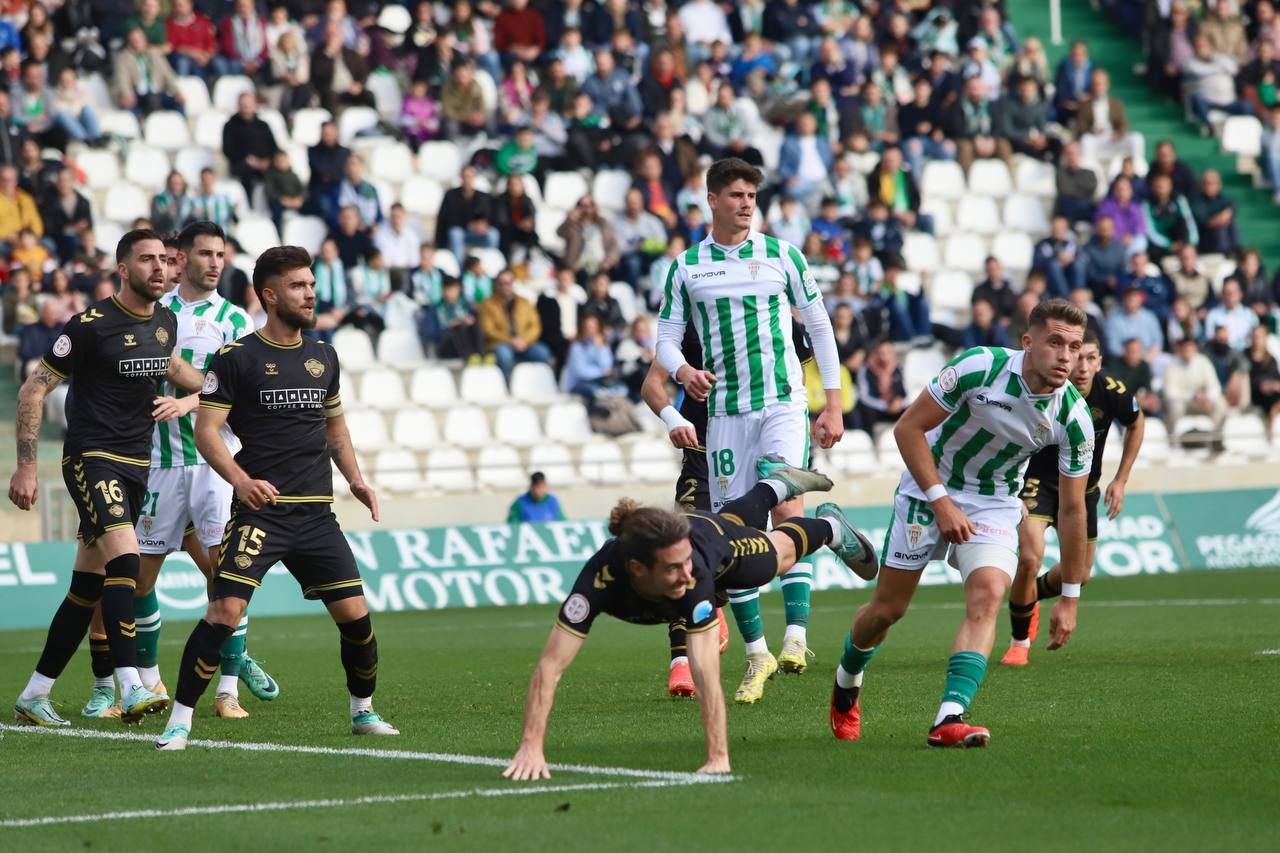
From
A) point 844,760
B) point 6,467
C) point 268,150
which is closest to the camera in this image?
point 844,760

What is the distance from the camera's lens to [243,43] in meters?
26.8

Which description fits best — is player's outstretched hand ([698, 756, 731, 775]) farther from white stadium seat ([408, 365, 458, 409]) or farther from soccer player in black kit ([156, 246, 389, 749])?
white stadium seat ([408, 365, 458, 409])

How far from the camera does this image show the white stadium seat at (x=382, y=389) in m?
24.1

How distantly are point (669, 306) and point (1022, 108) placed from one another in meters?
20.0

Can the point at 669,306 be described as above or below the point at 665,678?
above

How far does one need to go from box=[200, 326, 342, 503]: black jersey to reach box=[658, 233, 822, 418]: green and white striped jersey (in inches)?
105

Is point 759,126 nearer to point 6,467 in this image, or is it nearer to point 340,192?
point 340,192

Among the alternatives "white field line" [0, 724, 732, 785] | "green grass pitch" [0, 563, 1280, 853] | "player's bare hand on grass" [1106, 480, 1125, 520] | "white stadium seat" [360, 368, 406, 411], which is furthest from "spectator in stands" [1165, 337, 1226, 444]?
"white field line" [0, 724, 732, 785]

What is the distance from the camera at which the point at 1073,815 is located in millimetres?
7070

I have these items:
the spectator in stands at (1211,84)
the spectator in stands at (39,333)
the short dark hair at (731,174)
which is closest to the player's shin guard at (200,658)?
the short dark hair at (731,174)

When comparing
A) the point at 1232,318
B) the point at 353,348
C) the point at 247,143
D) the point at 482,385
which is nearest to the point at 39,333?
the point at 353,348

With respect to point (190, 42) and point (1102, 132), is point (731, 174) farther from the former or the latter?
point (1102, 132)

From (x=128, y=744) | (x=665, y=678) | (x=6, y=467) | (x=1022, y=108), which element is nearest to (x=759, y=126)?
(x=1022, y=108)

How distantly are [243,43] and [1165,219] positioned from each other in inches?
525
